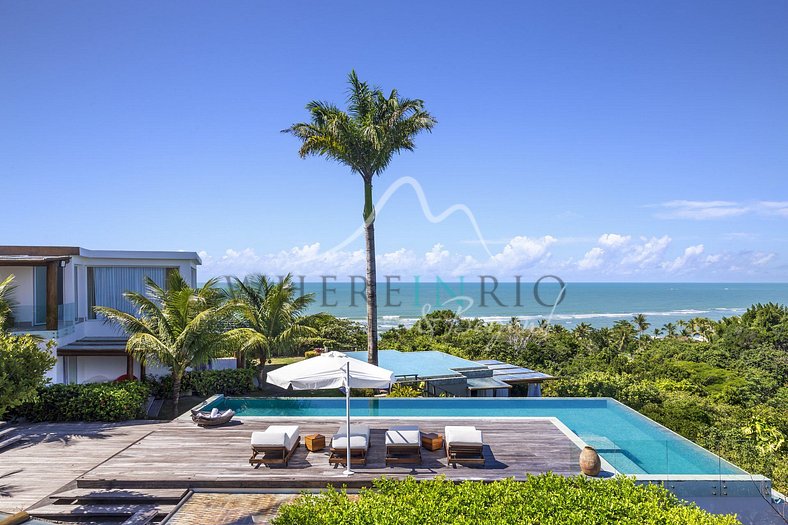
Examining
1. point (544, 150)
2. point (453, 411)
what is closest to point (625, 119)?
point (544, 150)

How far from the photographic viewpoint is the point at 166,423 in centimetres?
1220

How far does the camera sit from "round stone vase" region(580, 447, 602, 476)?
27.9 ft

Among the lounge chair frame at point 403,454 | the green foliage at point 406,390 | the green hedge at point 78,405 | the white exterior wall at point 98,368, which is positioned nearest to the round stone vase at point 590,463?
the lounge chair frame at point 403,454

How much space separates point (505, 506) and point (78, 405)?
1160cm

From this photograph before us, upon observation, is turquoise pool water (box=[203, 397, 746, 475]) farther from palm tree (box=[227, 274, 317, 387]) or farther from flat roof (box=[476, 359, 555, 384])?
flat roof (box=[476, 359, 555, 384])

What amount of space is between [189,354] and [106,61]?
13251 mm

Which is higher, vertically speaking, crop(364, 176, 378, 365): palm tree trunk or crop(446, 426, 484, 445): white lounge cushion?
crop(364, 176, 378, 365): palm tree trunk

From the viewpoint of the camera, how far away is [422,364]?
18.1 meters

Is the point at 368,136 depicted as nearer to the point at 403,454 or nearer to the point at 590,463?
the point at 403,454

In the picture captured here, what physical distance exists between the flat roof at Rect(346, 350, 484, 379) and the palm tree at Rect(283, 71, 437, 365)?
1.36m

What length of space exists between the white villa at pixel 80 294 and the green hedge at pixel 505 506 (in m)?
13.1

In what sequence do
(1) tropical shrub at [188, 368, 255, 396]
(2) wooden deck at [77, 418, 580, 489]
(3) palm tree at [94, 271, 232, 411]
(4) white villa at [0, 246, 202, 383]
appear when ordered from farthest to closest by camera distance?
(4) white villa at [0, 246, 202, 383] → (1) tropical shrub at [188, 368, 255, 396] → (3) palm tree at [94, 271, 232, 411] → (2) wooden deck at [77, 418, 580, 489]

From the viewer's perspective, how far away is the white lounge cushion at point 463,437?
359 inches

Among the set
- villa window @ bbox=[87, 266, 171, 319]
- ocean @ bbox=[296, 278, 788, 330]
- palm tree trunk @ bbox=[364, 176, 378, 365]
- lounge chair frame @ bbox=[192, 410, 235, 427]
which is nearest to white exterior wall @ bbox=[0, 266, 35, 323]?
villa window @ bbox=[87, 266, 171, 319]
